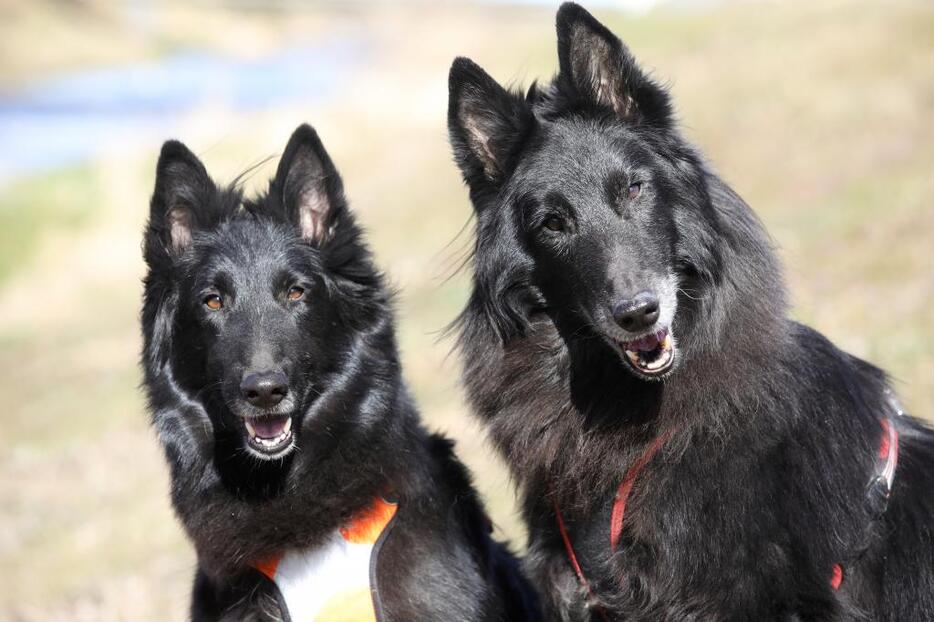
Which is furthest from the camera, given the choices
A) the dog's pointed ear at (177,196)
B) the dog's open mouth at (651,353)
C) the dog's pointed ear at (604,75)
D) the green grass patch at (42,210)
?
the green grass patch at (42,210)

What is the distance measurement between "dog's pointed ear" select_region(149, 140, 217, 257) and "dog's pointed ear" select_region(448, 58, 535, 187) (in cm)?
133

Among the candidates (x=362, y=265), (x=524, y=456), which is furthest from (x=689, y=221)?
(x=362, y=265)

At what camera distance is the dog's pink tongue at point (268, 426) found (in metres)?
4.30

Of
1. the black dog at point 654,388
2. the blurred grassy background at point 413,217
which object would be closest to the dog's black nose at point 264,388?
the black dog at point 654,388

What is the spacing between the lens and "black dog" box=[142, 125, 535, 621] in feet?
14.2

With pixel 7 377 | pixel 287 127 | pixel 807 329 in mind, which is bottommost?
pixel 7 377

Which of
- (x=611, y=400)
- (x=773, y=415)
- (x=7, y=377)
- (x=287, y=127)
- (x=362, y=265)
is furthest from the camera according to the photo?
(x=287, y=127)

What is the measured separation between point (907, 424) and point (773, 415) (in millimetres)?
837

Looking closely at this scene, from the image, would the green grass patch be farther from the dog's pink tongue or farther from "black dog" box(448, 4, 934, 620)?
"black dog" box(448, 4, 934, 620)

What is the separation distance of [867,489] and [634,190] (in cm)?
151

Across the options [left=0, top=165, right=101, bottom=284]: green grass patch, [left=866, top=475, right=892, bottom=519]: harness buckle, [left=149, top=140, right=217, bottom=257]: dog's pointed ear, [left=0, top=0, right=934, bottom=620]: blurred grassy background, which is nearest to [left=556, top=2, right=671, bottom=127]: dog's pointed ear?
[left=0, top=0, right=934, bottom=620]: blurred grassy background

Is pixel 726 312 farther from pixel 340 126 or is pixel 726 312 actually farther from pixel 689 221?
pixel 340 126

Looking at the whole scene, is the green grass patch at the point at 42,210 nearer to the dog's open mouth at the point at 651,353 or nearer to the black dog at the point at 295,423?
the black dog at the point at 295,423

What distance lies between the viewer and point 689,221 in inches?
157
